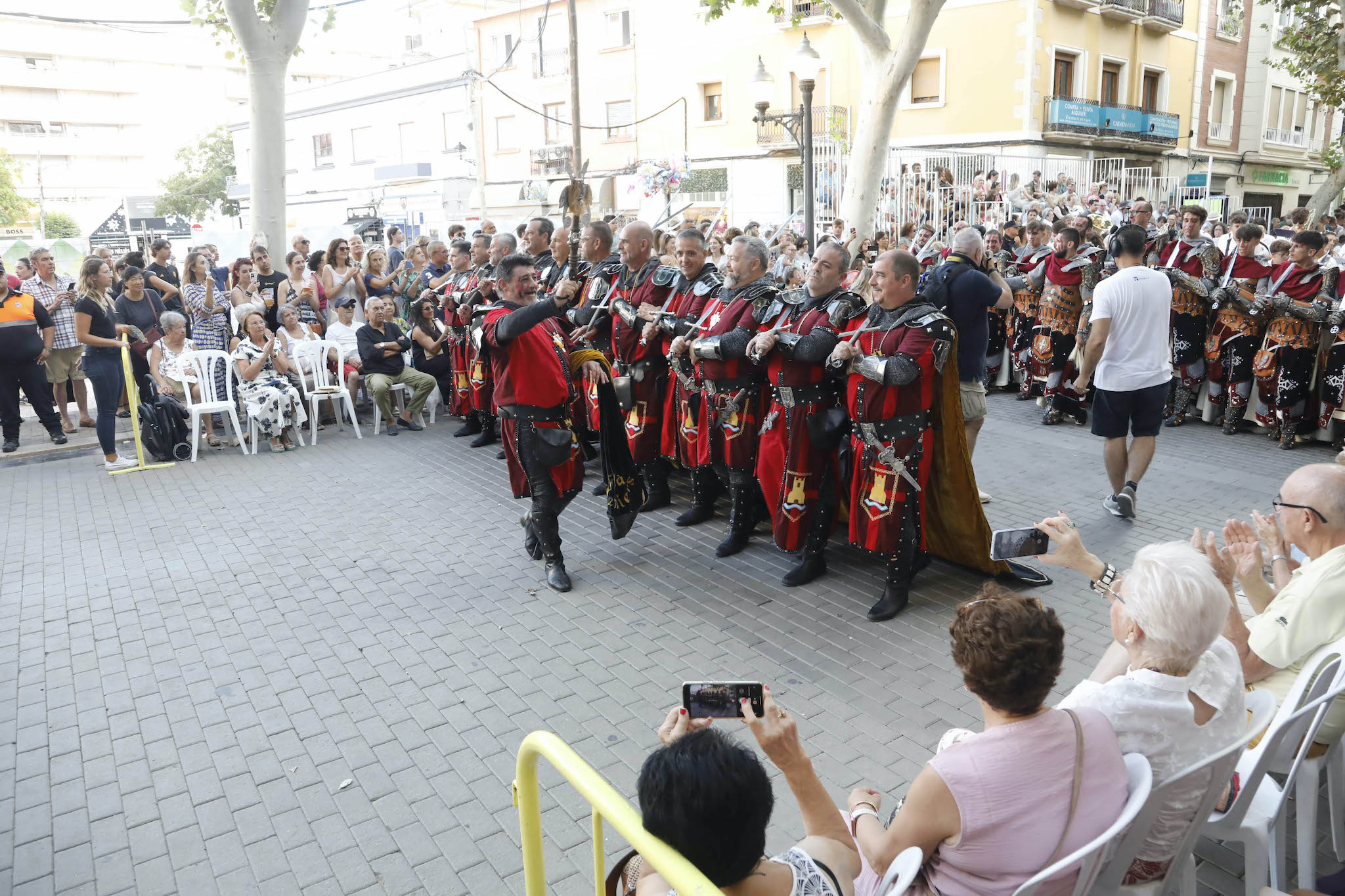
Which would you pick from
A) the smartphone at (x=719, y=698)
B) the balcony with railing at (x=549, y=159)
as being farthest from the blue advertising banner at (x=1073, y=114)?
the smartphone at (x=719, y=698)

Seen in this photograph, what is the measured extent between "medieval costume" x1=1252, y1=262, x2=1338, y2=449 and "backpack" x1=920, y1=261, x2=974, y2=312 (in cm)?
372

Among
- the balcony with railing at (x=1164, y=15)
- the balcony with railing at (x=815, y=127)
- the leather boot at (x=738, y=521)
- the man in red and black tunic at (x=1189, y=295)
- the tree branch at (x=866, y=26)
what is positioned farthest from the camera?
the balcony with railing at (x=1164, y=15)

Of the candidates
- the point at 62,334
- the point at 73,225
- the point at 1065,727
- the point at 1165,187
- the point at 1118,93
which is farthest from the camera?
the point at 73,225

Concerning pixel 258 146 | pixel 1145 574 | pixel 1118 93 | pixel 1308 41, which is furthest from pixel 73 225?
pixel 1145 574

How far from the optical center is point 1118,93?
88.8 feet

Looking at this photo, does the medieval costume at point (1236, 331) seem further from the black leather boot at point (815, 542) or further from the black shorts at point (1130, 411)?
the black leather boot at point (815, 542)

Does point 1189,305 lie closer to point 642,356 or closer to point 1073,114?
point 642,356

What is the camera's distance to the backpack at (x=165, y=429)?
28.3 ft

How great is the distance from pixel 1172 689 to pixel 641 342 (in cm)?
458

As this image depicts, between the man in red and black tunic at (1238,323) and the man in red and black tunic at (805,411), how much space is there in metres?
5.05

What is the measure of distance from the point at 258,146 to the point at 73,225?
48236mm

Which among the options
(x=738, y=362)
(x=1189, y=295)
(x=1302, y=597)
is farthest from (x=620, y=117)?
(x=1302, y=597)

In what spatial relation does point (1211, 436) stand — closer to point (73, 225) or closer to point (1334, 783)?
point (1334, 783)

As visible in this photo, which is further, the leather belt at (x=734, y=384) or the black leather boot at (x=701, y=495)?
the black leather boot at (x=701, y=495)
